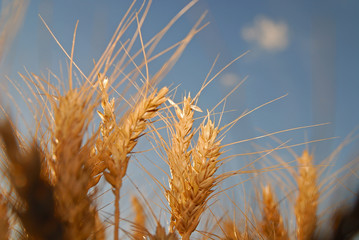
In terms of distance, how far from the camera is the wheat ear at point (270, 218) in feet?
7.54

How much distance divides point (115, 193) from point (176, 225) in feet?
1.24

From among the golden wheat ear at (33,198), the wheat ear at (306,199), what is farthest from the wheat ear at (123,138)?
the wheat ear at (306,199)

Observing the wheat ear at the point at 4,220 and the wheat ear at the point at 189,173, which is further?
the wheat ear at the point at 189,173

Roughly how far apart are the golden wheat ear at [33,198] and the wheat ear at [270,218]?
1.57 meters

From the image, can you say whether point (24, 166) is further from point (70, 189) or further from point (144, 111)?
point (144, 111)

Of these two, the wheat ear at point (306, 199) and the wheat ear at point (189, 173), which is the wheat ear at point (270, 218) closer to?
the wheat ear at point (306, 199)

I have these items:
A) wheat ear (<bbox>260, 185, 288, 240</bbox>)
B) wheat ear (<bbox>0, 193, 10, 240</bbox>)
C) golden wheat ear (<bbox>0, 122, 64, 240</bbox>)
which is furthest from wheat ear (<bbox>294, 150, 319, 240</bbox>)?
wheat ear (<bbox>0, 193, 10, 240</bbox>)

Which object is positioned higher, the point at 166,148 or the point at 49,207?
the point at 166,148

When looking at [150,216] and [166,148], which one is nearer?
[150,216]

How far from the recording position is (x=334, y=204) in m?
1.31

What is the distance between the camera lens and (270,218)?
2.47 meters

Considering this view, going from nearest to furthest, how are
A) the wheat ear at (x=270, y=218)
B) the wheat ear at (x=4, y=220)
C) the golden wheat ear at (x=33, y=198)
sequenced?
1. the golden wheat ear at (x=33, y=198)
2. the wheat ear at (x=4, y=220)
3. the wheat ear at (x=270, y=218)

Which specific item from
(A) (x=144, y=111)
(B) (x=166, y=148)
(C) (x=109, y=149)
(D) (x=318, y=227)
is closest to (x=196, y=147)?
(B) (x=166, y=148)

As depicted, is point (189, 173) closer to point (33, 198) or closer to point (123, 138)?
point (123, 138)
